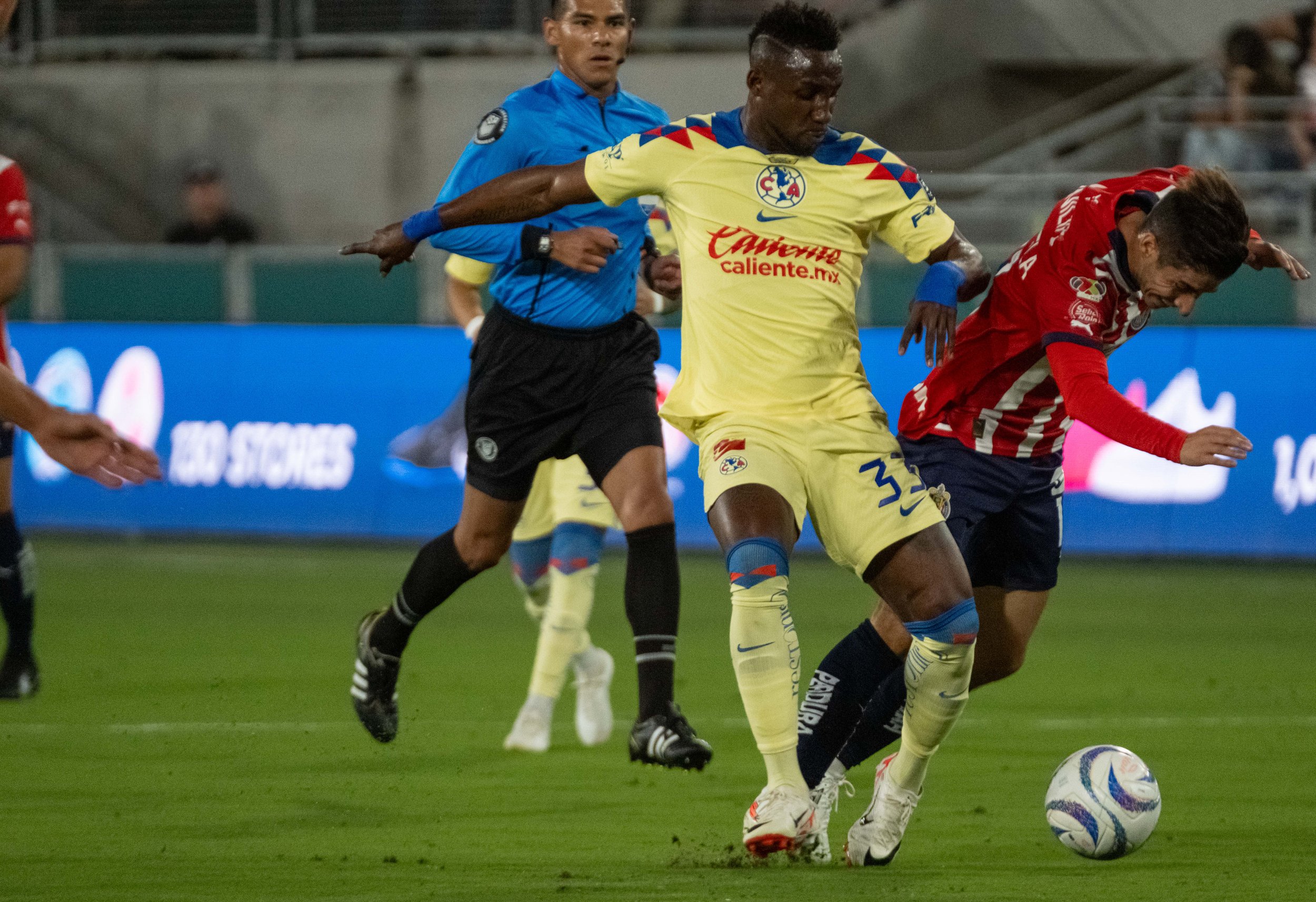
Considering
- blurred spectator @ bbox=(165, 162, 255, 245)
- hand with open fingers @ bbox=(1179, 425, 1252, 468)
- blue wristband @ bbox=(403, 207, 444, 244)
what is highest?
blue wristband @ bbox=(403, 207, 444, 244)

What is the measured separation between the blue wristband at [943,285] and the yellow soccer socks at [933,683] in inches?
32.1

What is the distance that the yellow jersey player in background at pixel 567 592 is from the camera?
24.2 feet

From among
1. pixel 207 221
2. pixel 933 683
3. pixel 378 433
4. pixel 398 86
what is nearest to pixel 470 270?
pixel 933 683

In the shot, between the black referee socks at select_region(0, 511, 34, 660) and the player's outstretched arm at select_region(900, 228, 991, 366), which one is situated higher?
the player's outstretched arm at select_region(900, 228, 991, 366)

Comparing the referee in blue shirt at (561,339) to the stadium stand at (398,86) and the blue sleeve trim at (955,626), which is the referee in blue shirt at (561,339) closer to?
the blue sleeve trim at (955,626)

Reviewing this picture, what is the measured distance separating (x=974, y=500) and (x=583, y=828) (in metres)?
1.53

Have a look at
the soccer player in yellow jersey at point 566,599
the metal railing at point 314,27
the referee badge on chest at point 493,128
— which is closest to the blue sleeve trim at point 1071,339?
the referee badge on chest at point 493,128

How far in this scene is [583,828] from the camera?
231 inches

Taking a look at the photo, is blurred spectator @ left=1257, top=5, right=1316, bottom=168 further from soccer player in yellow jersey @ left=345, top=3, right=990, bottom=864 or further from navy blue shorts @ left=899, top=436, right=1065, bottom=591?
soccer player in yellow jersey @ left=345, top=3, right=990, bottom=864

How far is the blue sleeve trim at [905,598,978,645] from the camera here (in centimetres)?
521

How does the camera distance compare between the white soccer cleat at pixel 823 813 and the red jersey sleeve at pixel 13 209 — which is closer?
the white soccer cleat at pixel 823 813

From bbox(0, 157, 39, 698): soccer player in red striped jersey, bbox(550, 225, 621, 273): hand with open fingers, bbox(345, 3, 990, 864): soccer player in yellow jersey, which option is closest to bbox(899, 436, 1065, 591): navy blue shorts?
bbox(345, 3, 990, 864): soccer player in yellow jersey

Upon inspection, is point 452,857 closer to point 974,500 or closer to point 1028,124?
point 974,500

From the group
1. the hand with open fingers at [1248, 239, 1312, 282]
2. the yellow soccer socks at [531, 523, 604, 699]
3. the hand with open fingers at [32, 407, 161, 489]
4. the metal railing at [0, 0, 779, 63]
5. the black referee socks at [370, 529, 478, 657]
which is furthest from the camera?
the metal railing at [0, 0, 779, 63]
